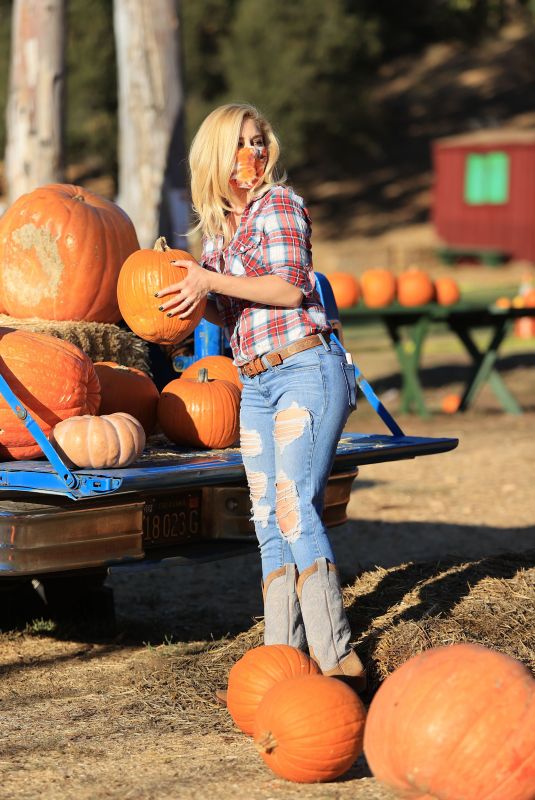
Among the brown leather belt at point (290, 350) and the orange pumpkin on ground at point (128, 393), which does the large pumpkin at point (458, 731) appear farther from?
the orange pumpkin on ground at point (128, 393)

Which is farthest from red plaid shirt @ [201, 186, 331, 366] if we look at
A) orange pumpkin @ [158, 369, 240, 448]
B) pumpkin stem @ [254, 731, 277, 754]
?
pumpkin stem @ [254, 731, 277, 754]

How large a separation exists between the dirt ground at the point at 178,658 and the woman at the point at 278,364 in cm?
46

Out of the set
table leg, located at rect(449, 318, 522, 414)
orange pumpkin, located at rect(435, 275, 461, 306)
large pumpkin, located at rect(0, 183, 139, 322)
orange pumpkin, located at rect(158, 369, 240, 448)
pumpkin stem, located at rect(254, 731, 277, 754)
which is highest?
large pumpkin, located at rect(0, 183, 139, 322)

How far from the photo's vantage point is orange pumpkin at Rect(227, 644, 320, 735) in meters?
4.04

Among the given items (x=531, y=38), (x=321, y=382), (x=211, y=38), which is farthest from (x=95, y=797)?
(x=531, y=38)

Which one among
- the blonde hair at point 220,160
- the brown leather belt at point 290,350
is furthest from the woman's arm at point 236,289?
the blonde hair at point 220,160

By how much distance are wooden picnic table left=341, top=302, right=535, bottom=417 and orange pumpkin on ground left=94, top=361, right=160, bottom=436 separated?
688 centimetres

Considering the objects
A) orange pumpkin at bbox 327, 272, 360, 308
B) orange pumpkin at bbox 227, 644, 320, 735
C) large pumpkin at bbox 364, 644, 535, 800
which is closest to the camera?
large pumpkin at bbox 364, 644, 535, 800

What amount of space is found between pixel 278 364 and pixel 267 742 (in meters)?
1.19

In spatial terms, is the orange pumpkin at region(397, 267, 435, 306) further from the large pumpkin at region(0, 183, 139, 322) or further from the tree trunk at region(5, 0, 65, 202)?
Result: the large pumpkin at region(0, 183, 139, 322)

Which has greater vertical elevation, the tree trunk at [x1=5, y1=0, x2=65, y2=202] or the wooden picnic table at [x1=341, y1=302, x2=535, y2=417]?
the tree trunk at [x1=5, y1=0, x2=65, y2=202]

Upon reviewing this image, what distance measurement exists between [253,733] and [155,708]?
1.80 ft

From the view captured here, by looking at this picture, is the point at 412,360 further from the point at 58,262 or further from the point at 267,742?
the point at 267,742

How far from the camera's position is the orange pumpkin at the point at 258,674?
404 centimetres
